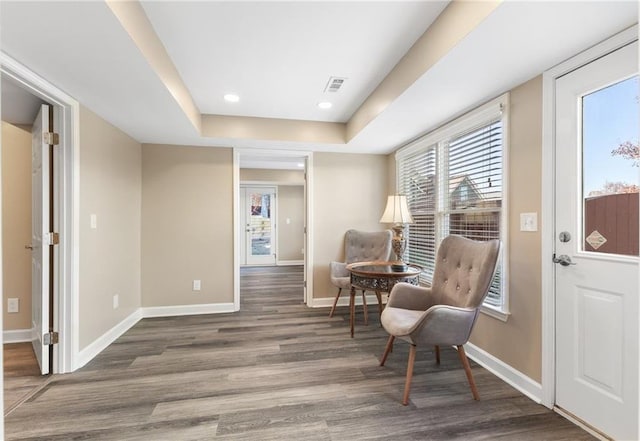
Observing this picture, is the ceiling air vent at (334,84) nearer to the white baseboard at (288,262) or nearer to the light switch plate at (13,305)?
the light switch plate at (13,305)

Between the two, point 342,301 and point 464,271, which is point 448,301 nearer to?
point 464,271

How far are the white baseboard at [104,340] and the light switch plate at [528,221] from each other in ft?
11.2

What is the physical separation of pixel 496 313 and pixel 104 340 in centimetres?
327

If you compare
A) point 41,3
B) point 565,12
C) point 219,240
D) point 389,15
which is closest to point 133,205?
point 219,240

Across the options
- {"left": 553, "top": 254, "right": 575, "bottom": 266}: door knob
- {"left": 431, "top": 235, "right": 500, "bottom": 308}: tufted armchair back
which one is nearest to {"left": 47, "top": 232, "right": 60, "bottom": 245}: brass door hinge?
{"left": 431, "top": 235, "right": 500, "bottom": 308}: tufted armchair back

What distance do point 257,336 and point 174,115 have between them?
2151 mm

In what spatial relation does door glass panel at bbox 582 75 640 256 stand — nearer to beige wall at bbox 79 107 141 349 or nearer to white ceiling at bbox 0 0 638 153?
white ceiling at bbox 0 0 638 153

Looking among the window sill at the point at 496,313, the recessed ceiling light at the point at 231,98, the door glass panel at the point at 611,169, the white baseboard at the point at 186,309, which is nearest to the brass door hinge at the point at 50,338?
the white baseboard at the point at 186,309

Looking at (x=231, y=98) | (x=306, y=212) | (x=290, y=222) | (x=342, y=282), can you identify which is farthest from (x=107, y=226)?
(x=290, y=222)

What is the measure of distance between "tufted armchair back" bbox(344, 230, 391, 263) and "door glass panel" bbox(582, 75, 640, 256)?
7.08 feet

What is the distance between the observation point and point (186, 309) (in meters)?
3.79

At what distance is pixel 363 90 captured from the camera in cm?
286

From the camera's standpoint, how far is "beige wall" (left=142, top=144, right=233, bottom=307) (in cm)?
371

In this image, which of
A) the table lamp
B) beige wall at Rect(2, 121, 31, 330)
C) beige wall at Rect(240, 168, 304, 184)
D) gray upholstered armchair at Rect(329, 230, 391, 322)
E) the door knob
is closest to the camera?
the door knob
